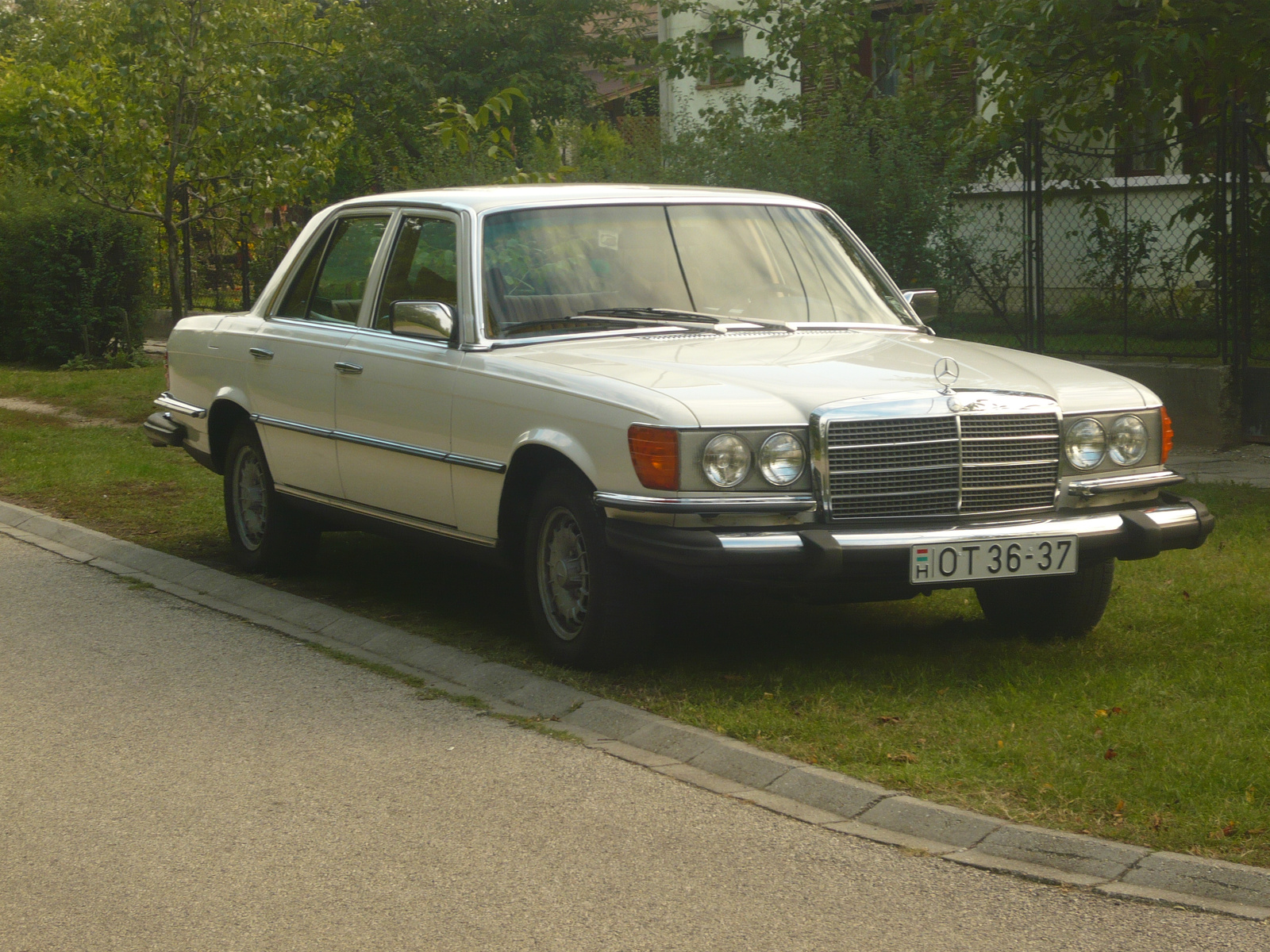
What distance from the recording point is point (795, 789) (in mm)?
4820

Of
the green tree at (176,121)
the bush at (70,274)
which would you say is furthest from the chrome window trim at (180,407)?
the bush at (70,274)

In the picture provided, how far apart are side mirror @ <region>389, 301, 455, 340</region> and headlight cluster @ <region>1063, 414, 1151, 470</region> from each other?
2.47 meters

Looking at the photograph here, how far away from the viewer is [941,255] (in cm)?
1434

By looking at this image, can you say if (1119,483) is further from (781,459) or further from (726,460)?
(726,460)

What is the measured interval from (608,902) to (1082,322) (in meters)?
10.4

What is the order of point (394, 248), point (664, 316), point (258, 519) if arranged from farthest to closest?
point (258, 519) → point (394, 248) → point (664, 316)

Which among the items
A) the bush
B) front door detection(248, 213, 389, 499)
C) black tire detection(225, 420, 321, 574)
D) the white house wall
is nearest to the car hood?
front door detection(248, 213, 389, 499)

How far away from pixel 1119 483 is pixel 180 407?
17.5 ft

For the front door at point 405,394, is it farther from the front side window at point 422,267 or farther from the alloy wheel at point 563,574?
the alloy wheel at point 563,574

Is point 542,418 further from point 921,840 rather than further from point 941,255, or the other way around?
point 941,255

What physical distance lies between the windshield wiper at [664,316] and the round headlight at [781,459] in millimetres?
1256

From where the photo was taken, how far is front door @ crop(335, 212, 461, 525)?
6707 mm

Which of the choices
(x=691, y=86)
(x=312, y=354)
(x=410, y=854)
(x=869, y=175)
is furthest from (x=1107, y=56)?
(x=691, y=86)

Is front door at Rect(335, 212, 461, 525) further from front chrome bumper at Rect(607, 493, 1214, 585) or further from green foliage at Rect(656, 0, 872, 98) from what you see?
green foliage at Rect(656, 0, 872, 98)
